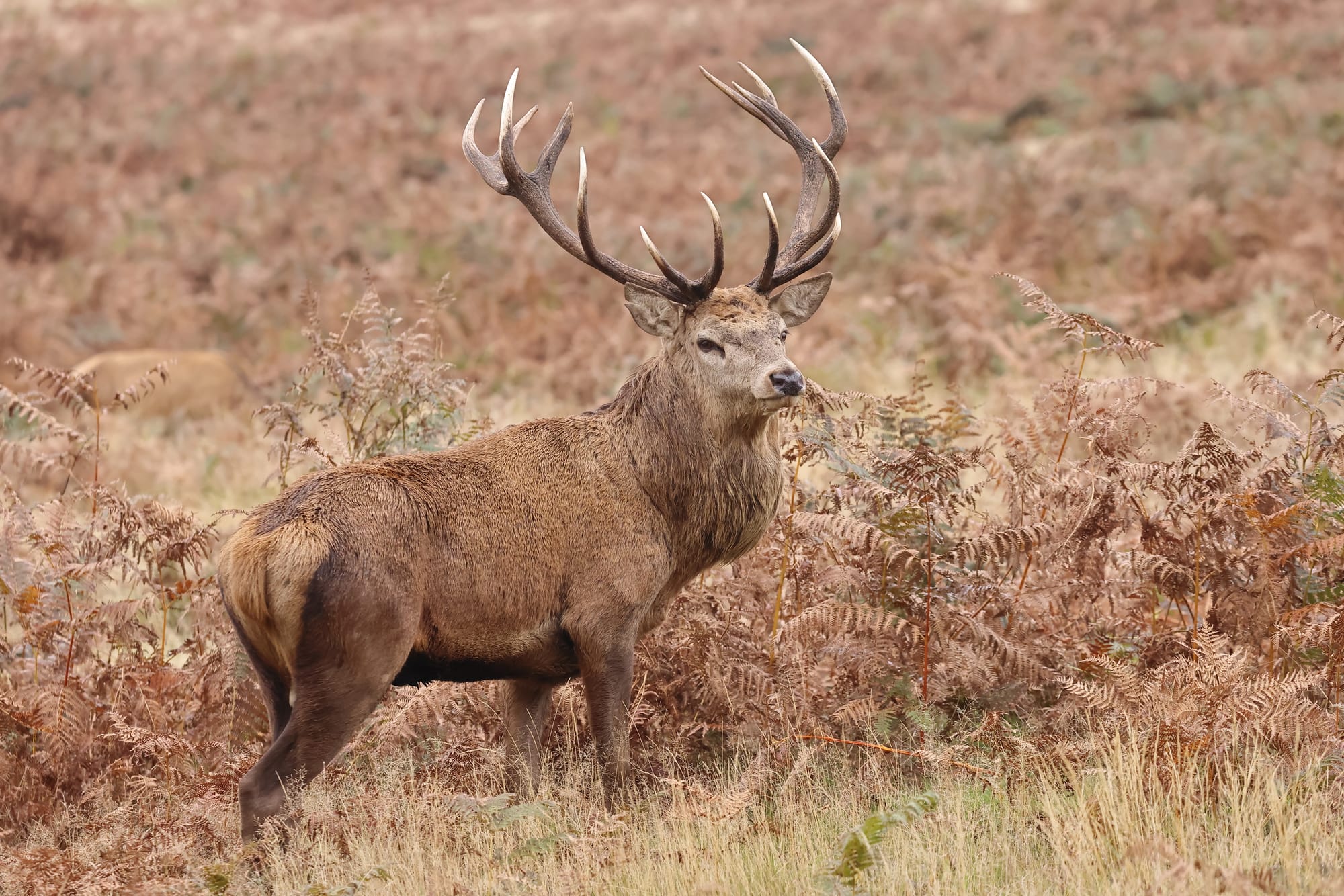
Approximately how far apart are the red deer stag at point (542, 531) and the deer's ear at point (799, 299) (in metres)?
0.01

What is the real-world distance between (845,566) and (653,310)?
1.50 meters

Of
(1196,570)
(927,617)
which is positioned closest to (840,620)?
(927,617)

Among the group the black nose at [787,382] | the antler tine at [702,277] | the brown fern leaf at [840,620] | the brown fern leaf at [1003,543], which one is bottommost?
the brown fern leaf at [840,620]

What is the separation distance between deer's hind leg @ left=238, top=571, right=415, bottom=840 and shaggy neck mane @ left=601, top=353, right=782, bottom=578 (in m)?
1.49

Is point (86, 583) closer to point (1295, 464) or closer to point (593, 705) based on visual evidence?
point (593, 705)

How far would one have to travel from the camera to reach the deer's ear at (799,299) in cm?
693

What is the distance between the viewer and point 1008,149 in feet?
69.4

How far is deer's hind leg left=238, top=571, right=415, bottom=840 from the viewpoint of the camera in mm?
5281

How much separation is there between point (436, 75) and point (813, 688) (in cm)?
2346

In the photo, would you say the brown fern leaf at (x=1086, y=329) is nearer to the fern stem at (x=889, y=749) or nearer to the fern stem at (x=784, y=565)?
the fern stem at (x=784, y=565)

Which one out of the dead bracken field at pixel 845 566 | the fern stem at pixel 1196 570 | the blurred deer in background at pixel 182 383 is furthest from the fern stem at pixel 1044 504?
the blurred deer in background at pixel 182 383

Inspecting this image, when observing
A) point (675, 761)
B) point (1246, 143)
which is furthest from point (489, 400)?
point (1246, 143)

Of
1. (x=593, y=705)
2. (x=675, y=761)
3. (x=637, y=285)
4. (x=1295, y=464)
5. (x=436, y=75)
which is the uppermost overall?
(x=436, y=75)

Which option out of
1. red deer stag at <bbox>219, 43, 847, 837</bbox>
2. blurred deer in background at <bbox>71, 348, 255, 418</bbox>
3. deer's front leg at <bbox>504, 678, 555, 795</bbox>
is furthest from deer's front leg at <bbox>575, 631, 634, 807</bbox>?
blurred deer in background at <bbox>71, 348, 255, 418</bbox>
